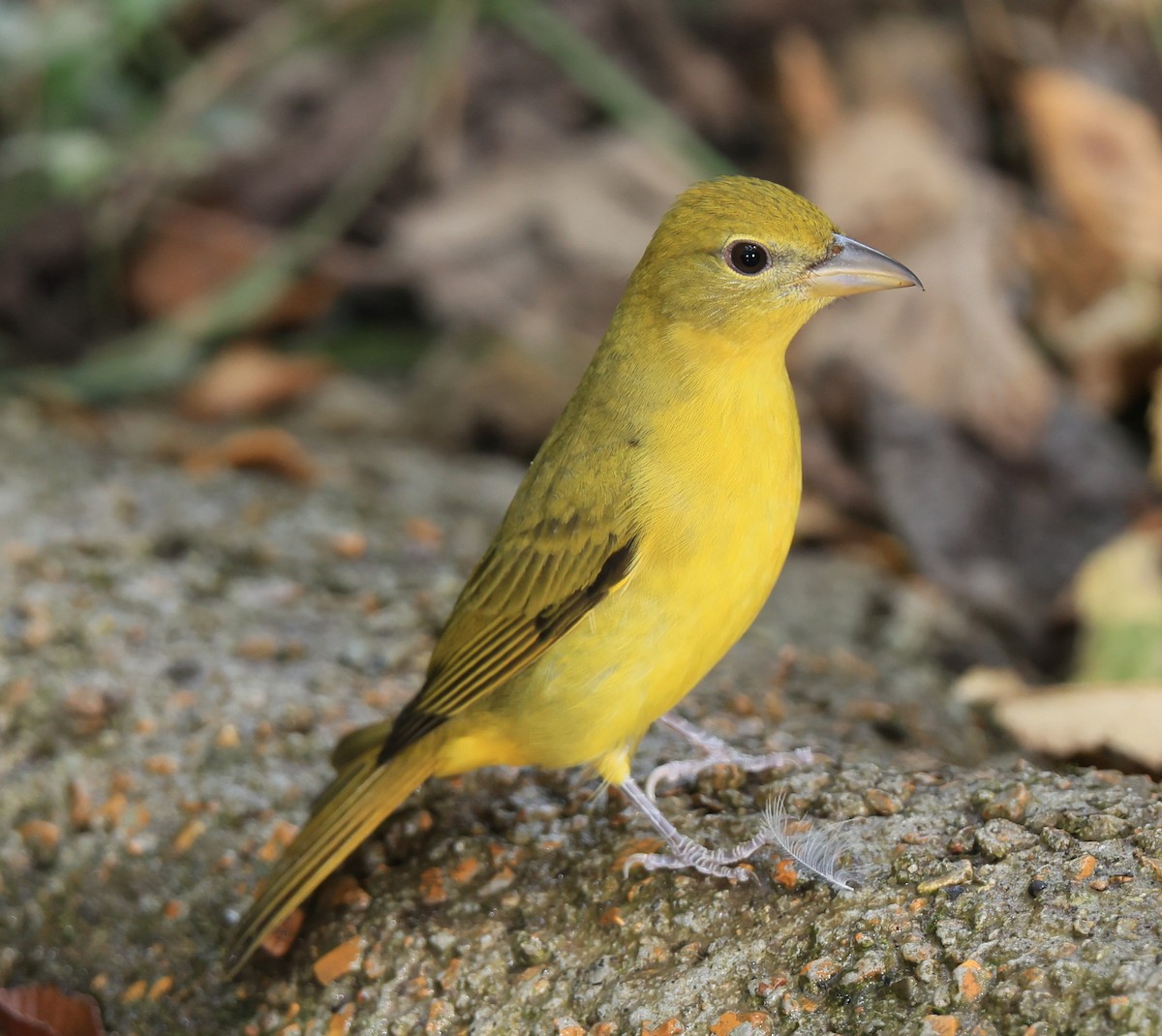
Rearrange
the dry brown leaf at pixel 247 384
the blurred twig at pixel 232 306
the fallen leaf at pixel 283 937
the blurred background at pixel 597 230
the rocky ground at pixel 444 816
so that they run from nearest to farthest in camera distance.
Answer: the rocky ground at pixel 444 816 < the fallen leaf at pixel 283 937 < the blurred background at pixel 597 230 < the dry brown leaf at pixel 247 384 < the blurred twig at pixel 232 306

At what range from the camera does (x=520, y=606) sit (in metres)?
2.93

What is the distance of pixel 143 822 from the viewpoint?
331cm

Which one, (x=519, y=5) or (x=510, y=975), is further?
(x=519, y=5)

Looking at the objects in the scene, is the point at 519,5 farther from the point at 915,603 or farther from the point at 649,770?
the point at 649,770

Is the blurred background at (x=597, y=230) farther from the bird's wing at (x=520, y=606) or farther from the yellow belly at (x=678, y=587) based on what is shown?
the bird's wing at (x=520, y=606)

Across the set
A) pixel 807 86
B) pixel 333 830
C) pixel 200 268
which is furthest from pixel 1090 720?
pixel 200 268

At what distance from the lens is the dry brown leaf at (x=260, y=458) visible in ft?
15.3

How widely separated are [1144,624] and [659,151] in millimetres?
3020

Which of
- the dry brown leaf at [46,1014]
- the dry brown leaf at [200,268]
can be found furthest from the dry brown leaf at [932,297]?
the dry brown leaf at [46,1014]

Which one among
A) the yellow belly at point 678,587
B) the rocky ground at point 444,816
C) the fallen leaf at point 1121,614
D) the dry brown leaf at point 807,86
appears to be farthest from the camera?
the dry brown leaf at point 807,86

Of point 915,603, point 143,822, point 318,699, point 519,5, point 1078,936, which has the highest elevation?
point 519,5

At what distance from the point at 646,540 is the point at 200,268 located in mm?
3905

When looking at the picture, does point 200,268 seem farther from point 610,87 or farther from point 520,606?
point 520,606

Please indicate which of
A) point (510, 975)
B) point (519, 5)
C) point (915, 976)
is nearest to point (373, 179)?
point (519, 5)
